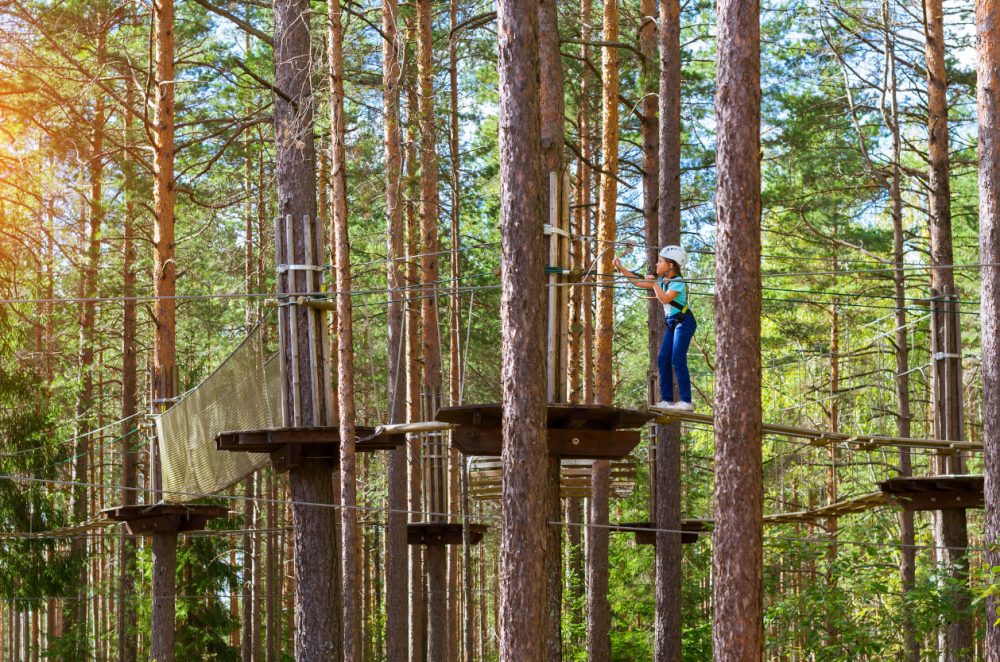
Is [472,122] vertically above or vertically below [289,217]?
above

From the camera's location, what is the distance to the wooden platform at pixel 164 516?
12352mm

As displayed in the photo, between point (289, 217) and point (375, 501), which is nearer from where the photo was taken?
point (289, 217)

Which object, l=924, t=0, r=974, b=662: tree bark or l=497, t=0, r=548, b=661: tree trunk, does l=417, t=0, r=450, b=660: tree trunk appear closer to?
l=497, t=0, r=548, b=661: tree trunk

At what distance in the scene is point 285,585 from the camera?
2862cm

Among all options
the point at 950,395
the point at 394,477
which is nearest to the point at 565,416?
the point at 950,395

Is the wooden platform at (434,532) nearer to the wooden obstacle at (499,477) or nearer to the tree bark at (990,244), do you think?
the wooden obstacle at (499,477)

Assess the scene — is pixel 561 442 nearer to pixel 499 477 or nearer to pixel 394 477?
pixel 499 477

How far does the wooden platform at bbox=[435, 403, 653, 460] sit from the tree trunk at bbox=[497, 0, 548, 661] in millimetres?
648

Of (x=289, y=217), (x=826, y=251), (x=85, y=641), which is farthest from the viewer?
(x=826, y=251)

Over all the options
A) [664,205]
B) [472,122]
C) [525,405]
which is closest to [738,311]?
[525,405]

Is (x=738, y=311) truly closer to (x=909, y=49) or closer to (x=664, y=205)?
(x=664, y=205)

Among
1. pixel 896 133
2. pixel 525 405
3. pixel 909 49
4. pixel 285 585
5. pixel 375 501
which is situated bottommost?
pixel 285 585

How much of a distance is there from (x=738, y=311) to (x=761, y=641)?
1961 millimetres

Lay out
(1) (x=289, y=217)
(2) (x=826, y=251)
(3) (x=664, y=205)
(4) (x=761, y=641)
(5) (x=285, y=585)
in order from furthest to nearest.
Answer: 1. (5) (x=285, y=585)
2. (2) (x=826, y=251)
3. (3) (x=664, y=205)
4. (1) (x=289, y=217)
5. (4) (x=761, y=641)
